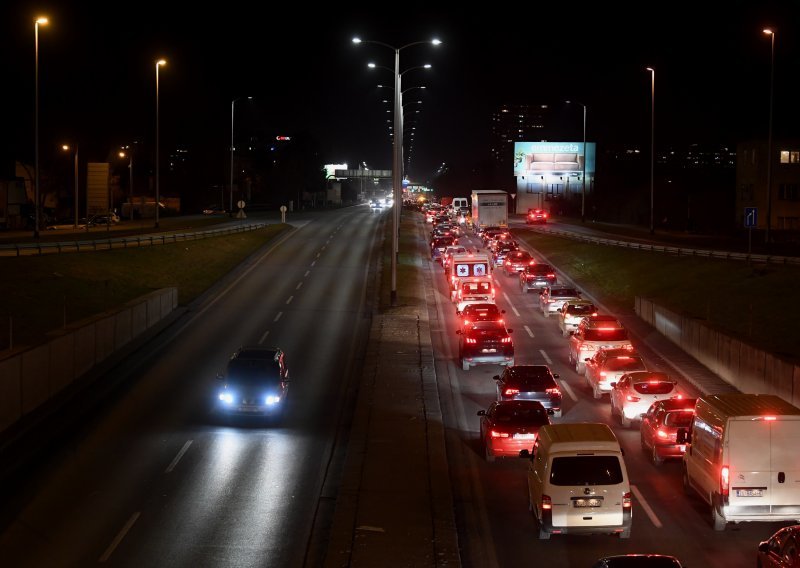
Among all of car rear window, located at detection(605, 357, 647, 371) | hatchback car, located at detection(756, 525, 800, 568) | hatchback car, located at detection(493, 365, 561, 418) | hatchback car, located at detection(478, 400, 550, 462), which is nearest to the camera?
hatchback car, located at detection(756, 525, 800, 568)

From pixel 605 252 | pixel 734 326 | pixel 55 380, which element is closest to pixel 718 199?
pixel 605 252

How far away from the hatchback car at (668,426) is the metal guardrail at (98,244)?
118ft

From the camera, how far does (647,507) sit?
17953 millimetres

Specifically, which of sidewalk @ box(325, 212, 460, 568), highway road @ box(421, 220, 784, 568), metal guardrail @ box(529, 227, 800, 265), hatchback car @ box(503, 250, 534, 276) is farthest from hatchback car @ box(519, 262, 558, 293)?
highway road @ box(421, 220, 784, 568)

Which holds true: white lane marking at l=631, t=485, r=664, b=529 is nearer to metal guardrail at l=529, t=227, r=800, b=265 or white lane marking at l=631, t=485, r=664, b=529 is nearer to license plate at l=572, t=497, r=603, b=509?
license plate at l=572, t=497, r=603, b=509

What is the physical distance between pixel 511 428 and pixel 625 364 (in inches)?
326

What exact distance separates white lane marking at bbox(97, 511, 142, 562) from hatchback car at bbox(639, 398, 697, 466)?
10470mm

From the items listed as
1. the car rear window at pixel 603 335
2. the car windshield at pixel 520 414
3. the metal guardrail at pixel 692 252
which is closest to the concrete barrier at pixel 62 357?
the car windshield at pixel 520 414

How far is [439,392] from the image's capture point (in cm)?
2927

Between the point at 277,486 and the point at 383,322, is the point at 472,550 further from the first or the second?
the point at 383,322

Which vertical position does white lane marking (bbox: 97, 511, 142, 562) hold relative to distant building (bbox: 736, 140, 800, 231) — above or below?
below

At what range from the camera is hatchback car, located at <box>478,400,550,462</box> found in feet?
68.4

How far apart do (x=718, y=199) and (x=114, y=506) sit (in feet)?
437

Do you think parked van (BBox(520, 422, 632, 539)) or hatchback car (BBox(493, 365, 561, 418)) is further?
hatchback car (BBox(493, 365, 561, 418))
